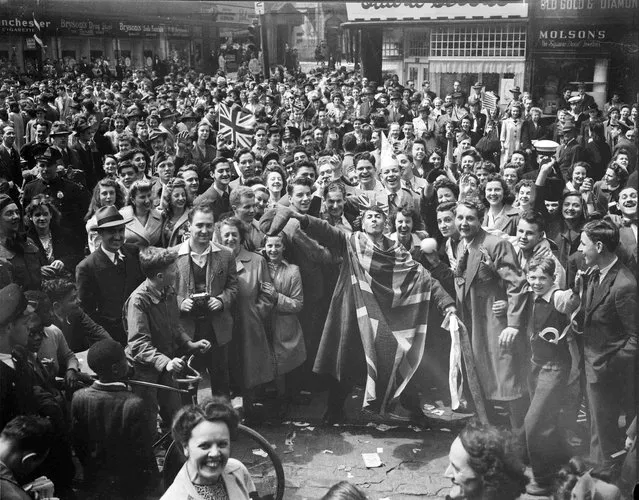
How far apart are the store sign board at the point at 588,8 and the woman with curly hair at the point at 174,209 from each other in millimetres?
3891

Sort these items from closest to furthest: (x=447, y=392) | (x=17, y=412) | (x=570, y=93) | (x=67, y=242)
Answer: (x=17, y=412)
(x=447, y=392)
(x=67, y=242)
(x=570, y=93)

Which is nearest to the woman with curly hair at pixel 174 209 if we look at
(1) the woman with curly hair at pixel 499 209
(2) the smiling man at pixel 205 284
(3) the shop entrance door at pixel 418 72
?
(2) the smiling man at pixel 205 284

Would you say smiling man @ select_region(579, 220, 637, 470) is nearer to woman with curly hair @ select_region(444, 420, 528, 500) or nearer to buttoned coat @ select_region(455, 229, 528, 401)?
buttoned coat @ select_region(455, 229, 528, 401)

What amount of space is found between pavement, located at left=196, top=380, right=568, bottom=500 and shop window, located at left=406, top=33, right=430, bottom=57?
873 cm

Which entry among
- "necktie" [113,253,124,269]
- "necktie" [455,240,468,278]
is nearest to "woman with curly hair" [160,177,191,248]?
"necktie" [113,253,124,269]

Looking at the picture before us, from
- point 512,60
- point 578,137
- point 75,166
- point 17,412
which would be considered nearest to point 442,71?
point 512,60

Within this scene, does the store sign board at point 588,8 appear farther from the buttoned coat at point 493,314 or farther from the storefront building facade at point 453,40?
the buttoned coat at point 493,314

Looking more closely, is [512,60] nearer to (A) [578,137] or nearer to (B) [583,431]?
(A) [578,137]

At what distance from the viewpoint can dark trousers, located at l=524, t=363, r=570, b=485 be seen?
15.1ft

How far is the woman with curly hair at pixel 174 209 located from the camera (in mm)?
5979

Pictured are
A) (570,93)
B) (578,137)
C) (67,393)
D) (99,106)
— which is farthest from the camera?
(99,106)

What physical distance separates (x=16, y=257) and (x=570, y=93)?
8.82m

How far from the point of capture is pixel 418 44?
1345cm

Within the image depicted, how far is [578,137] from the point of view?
32.4 ft
